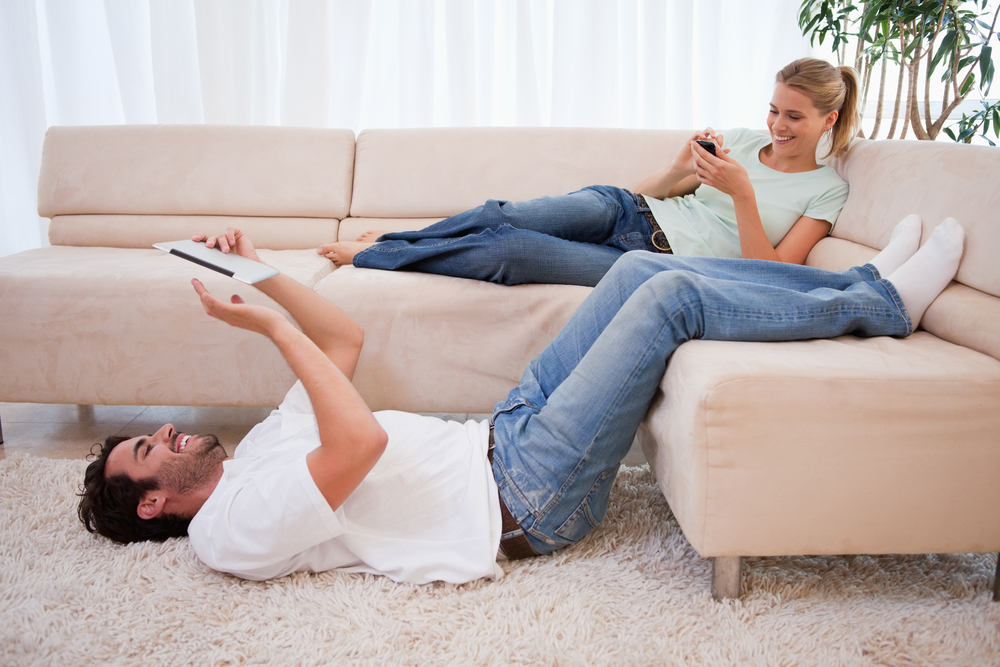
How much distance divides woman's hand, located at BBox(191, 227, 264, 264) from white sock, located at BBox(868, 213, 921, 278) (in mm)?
1246

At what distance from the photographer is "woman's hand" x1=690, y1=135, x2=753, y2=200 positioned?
1.64 m

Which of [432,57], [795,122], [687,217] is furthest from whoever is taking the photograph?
[432,57]

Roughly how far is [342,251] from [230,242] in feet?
1.65

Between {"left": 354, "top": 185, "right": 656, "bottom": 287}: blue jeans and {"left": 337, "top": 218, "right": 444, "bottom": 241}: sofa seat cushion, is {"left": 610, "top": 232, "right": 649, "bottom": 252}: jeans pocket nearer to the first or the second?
{"left": 354, "top": 185, "right": 656, "bottom": 287}: blue jeans

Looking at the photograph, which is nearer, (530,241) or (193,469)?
(193,469)

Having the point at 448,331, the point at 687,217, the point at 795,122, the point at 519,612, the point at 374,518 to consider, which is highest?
the point at 795,122

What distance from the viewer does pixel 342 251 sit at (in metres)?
1.92

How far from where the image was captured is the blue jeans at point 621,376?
1.12m

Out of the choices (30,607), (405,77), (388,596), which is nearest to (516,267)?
(388,596)

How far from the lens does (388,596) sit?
3.67 feet

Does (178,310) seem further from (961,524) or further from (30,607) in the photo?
(961,524)

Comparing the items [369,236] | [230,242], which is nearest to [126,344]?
[230,242]

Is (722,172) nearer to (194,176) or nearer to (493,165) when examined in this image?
(493,165)

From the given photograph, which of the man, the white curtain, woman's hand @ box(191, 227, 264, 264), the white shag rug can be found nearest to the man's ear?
the man
